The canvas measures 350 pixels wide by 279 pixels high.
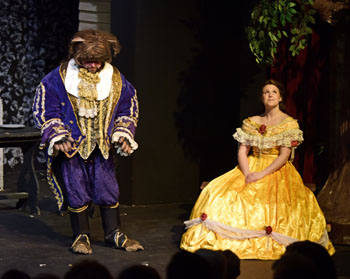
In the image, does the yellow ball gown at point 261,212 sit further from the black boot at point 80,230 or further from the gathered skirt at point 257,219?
the black boot at point 80,230

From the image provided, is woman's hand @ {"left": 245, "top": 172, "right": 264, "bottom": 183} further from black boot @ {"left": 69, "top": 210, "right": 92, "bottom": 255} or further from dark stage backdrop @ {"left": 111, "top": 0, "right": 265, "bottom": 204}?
dark stage backdrop @ {"left": 111, "top": 0, "right": 265, "bottom": 204}

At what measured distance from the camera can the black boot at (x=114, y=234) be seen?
517 centimetres

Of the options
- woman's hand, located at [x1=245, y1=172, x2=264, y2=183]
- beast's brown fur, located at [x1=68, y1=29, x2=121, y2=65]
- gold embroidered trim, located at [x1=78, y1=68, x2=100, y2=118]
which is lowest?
woman's hand, located at [x1=245, y1=172, x2=264, y2=183]

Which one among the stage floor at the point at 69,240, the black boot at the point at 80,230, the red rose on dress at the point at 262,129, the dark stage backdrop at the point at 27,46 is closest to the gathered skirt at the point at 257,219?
the stage floor at the point at 69,240

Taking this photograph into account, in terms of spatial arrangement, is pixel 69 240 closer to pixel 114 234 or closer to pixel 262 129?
pixel 114 234

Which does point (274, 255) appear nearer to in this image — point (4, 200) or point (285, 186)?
point (285, 186)

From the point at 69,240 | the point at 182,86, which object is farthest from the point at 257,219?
the point at 182,86

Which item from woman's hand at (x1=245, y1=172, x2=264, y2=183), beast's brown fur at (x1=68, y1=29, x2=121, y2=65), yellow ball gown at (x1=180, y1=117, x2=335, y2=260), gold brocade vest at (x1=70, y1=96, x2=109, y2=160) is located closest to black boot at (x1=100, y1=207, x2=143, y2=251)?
yellow ball gown at (x1=180, y1=117, x2=335, y2=260)

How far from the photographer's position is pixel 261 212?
5129 mm

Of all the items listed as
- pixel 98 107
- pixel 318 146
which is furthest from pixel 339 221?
pixel 98 107

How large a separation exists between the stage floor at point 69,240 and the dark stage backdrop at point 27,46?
6.30ft

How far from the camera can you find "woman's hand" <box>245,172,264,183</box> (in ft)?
17.4

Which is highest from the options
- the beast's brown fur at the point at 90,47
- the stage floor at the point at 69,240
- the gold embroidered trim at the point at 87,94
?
the beast's brown fur at the point at 90,47

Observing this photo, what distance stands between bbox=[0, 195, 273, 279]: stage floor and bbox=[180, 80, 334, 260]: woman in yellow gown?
18cm
